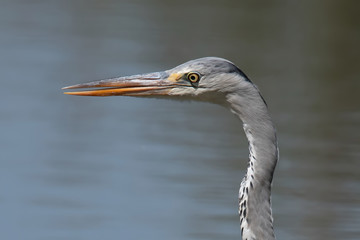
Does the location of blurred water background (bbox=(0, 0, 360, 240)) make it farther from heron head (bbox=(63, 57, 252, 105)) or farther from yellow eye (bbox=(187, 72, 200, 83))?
yellow eye (bbox=(187, 72, 200, 83))

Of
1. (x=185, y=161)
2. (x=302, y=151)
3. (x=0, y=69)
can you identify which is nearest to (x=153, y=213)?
(x=185, y=161)

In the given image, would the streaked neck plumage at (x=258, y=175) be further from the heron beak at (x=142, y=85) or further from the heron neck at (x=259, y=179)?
the heron beak at (x=142, y=85)

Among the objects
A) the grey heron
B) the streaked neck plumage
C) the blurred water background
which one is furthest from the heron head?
the blurred water background

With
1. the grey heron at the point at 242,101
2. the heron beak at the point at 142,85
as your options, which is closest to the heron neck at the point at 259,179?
the grey heron at the point at 242,101

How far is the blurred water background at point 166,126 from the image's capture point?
662 cm

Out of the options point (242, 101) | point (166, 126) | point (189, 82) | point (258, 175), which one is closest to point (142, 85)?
point (189, 82)

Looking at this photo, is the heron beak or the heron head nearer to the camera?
the heron head

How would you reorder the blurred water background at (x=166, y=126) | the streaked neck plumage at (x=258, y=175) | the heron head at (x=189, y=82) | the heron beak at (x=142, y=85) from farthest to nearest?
the blurred water background at (x=166, y=126)
the heron beak at (x=142, y=85)
the heron head at (x=189, y=82)
the streaked neck plumage at (x=258, y=175)

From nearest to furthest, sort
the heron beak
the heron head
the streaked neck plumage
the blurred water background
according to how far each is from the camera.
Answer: the streaked neck plumage < the heron head < the heron beak < the blurred water background

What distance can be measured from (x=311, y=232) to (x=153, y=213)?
3.33 ft

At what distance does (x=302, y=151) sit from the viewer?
7797mm

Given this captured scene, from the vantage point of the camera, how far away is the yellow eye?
4.58 metres

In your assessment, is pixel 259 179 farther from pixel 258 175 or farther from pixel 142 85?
pixel 142 85

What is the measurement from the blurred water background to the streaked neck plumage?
197 cm
